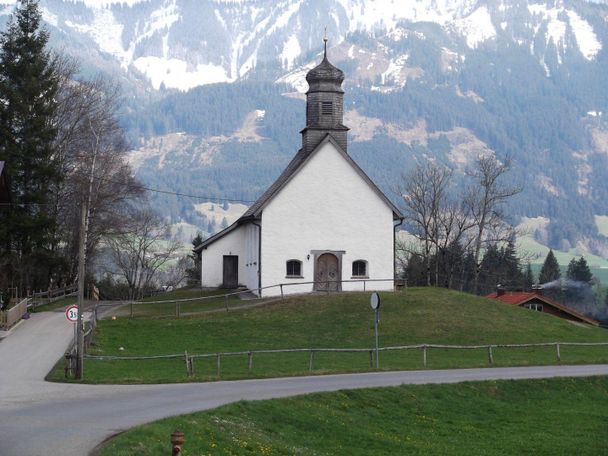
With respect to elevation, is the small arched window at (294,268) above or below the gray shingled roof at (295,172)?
below

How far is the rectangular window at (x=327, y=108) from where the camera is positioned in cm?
6038

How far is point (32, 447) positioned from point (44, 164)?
40.5m

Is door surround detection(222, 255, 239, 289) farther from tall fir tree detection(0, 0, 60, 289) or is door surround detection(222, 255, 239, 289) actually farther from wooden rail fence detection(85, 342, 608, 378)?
wooden rail fence detection(85, 342, 608, 378)

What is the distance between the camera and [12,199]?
55406 millimetres

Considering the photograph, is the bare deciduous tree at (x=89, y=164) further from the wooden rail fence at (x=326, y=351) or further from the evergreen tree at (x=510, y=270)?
the evergreen tree at (x=510, y=270)

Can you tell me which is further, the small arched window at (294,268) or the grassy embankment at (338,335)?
the small arched window at (294,268)

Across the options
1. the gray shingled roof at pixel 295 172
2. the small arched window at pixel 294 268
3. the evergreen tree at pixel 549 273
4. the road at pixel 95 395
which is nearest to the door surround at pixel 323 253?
the small arched window at pixel 294 268

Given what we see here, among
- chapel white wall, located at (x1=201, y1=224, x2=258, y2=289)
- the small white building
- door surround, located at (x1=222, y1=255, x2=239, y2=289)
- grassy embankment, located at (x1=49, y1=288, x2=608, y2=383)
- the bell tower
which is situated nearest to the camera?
grassy embankment, located at (x1=49, y1=288, x2=608, y2=383)

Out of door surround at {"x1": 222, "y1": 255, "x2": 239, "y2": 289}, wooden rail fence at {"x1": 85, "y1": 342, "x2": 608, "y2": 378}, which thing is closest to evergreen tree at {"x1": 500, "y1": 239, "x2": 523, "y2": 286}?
door surround at {"x1": 222, "y1": 255, "x2": 239, "y2": 289}

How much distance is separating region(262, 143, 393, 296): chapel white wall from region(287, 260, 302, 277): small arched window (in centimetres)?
26

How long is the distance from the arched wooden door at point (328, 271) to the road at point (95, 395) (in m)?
17.8

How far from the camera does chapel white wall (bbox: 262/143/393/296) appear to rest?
57.2m

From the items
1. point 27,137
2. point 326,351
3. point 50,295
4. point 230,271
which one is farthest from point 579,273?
point 326,351

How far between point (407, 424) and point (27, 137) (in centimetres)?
3562
